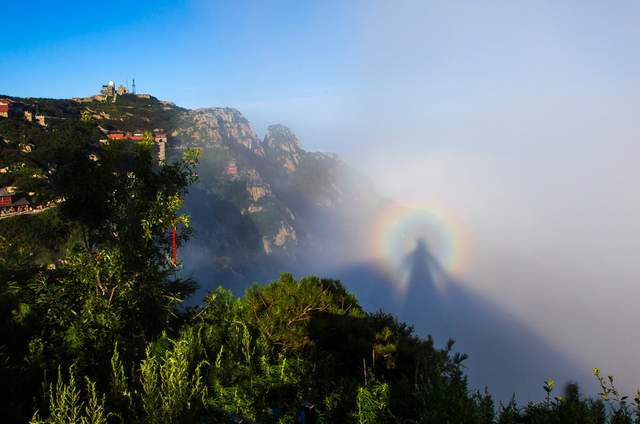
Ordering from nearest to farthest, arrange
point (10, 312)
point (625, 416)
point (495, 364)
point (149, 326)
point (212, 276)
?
point (625, 416), point (10, 312), point (149, 326), point (212, 276), point (495, 364)

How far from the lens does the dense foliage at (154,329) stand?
19.6ft

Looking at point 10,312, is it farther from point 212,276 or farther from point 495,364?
point 495,364

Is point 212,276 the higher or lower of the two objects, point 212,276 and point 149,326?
the lower

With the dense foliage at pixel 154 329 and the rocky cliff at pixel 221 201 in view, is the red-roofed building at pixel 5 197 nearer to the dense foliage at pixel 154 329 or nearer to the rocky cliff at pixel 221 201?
the rocky cliff at pixel 221 201

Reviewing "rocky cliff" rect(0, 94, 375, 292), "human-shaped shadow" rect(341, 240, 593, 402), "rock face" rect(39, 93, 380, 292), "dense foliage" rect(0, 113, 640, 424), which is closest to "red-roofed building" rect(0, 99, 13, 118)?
"rocky cliff" rect(0, 94, 375, 292)

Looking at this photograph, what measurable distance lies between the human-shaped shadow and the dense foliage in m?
135

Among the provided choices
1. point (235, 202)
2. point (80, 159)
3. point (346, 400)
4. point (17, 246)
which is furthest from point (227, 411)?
point (235, 202)

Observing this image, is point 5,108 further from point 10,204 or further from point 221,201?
point 221,201

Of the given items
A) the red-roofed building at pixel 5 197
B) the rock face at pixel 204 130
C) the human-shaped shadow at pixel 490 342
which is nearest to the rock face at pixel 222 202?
the rock face at pixel 204 130

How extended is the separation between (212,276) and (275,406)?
5128 inches

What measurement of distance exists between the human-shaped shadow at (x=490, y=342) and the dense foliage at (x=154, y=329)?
135 m

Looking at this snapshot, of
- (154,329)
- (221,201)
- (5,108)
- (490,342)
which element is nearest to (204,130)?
(221,201)

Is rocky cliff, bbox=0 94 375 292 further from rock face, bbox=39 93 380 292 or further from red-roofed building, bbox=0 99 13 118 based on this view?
red-roofed building, bbox=0 99 13 118

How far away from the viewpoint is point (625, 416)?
4.88m
